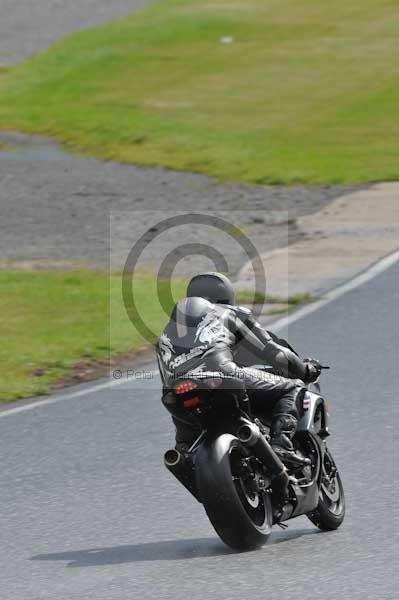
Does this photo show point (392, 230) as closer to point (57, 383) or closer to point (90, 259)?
point (90, 259)

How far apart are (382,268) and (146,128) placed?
13.5m

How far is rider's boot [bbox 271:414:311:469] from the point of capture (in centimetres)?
816

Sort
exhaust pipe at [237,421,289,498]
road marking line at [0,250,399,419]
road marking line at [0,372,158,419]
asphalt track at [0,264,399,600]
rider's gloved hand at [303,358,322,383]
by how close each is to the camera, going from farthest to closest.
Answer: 1. road marking line at [0,250,399,419]
2. road marking line at [0,372,158,419]
3. rider's gloved hand at [303,358,322,383]
4. exhaust pipe at [237,421,289,498]
5. asphalt track at [0,264,399,600]

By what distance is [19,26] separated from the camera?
1734 inches

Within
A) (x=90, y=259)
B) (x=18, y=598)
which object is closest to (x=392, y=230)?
(x=90, y=259)

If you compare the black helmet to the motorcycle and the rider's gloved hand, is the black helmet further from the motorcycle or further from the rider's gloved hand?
the rider's gloved hand

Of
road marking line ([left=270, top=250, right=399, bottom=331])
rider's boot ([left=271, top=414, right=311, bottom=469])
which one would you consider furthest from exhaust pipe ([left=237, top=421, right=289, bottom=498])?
road marking line ([left=270, top=250, right=399, bottom=331])

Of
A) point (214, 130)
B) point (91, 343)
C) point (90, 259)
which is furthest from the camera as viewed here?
point (214, 130)

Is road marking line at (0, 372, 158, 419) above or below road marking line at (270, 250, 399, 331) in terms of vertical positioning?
above

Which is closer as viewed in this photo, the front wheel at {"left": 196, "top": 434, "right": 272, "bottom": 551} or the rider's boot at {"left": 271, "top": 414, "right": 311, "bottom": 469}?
the front wheel at {"left": 196, "top": 434, "right": 272, "bottom": 551}

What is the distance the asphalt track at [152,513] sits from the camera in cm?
748

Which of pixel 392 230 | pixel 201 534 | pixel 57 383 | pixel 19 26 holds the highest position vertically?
pixel 201 534

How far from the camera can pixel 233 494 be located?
7535 millimetres

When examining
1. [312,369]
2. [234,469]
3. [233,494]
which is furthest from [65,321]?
[233,494]
